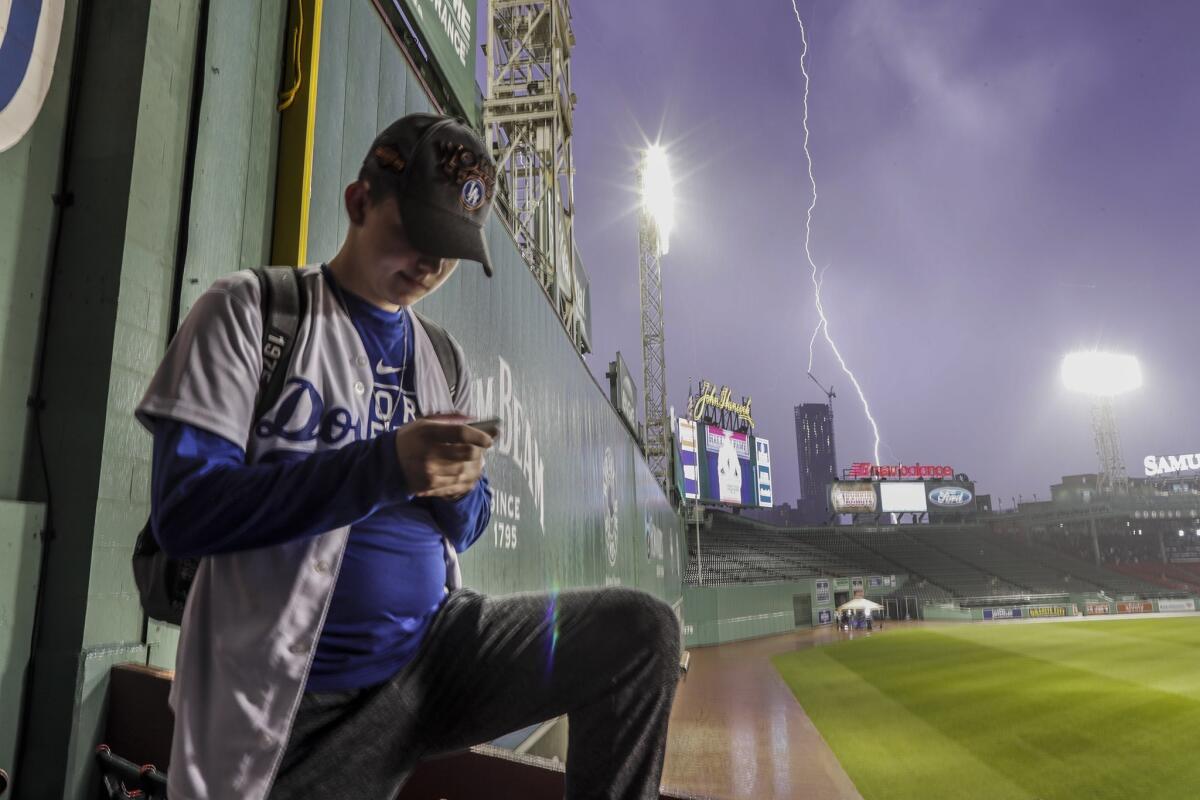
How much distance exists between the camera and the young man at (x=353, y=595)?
976 mm

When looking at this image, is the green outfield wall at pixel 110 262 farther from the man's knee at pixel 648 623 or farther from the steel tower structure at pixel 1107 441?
the steel tower structure at pixel 1107 441

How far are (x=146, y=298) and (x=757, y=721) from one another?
560 inches

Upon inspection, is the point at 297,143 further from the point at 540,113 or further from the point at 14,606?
the point at 540,113

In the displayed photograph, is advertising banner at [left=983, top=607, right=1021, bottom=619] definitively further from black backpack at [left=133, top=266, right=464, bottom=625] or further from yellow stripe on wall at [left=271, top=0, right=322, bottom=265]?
black backpack at [left=133, top=266, right=464, bottom=625]

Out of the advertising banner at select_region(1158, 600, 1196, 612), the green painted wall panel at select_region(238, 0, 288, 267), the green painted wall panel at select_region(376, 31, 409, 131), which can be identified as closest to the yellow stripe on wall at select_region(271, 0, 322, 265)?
the green painted wall panel at select_region(238, 0, 288, 267)

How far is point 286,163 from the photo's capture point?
2.69 meters

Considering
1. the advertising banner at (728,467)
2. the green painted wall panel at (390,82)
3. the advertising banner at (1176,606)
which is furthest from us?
the advertising banner at (728,467)

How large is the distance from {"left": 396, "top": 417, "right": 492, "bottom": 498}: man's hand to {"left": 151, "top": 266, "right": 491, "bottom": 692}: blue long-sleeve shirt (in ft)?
0.07

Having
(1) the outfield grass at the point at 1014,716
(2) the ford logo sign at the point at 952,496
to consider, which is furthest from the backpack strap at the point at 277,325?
(2) the ford logo sign at the point at 952,496

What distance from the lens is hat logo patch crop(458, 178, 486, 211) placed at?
1321 millimetres

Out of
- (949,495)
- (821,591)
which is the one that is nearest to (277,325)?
(821,591)

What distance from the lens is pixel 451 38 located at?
478 cm

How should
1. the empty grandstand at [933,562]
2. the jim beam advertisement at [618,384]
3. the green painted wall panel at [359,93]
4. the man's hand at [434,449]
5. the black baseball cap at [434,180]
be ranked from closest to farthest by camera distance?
the man's hand at [434,449], the black baseball cap at [434,180], the green painted wall panel at [359,93], the jim beam advertisement at [618,384], the empty grandstand at [933,562]

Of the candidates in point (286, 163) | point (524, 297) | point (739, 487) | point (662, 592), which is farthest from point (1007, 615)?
point (286, 163)
